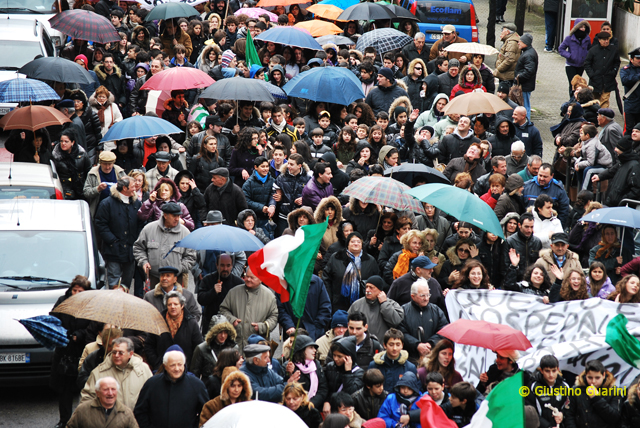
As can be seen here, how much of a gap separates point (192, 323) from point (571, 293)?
4513mm

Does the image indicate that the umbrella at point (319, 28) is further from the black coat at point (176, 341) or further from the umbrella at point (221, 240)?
the black coat at point (176, 341)

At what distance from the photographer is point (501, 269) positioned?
12.0m

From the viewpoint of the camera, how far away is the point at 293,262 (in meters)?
8.58

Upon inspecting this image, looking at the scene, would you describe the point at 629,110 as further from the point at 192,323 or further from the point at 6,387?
the point at 6,387

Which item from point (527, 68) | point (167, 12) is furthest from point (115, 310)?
point (527, 68)

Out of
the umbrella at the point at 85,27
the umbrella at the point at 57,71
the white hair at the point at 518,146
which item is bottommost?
the white hair at the point at 518,146

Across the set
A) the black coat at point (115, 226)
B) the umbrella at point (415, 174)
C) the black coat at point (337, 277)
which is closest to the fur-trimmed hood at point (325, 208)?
the black coat at point (337, 277)

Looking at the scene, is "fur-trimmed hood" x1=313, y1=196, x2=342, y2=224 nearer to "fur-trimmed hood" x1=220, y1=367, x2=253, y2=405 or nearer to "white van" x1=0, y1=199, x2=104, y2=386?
"white van" x1=0, y1=199, x2=104, y2=386

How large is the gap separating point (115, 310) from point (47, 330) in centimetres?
72

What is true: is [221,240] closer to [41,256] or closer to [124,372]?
[124,372]

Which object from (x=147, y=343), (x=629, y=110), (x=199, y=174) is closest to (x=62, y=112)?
(x=199, y=174)

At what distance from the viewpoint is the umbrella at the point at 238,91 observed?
14.5 metres

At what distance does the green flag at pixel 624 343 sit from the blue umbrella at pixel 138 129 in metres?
6.78

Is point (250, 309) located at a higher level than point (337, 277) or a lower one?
higher
